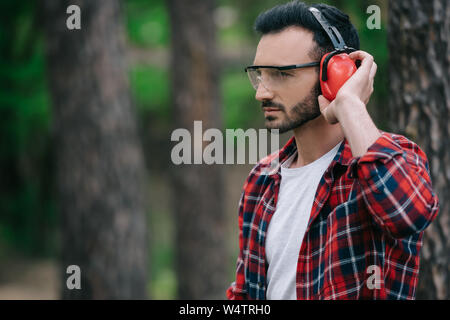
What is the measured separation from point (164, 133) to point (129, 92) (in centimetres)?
1178

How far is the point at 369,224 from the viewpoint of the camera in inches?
82.0

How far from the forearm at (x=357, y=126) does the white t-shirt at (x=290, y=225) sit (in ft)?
1.16

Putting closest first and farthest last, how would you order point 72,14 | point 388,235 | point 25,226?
point 388,235, point 72,14, point 25,226

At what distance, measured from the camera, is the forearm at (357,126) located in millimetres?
1999

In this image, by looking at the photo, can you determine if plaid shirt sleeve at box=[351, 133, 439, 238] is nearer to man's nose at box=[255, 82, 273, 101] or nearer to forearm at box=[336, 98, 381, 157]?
forearm at box=[336, 98, 381, 157]

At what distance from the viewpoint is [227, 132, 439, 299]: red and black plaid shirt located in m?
1.90

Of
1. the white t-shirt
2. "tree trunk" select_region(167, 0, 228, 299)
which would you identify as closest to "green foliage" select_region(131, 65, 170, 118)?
"tree trunk" select_region(167, 0, 228, 299)

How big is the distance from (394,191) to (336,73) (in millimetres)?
593

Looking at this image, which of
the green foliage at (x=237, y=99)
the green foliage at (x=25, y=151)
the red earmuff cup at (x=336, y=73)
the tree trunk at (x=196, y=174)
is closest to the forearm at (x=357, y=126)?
the red earmuff cup at (x=336, y=73)

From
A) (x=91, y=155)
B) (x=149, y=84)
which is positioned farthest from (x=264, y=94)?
(x=149, y=84)

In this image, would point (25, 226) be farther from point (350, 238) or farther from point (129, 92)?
point (350, 238)

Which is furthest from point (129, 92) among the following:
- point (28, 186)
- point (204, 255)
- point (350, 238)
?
point (28, 186)

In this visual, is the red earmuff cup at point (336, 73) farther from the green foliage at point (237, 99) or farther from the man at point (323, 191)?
the green foliage at point (237, 99)
